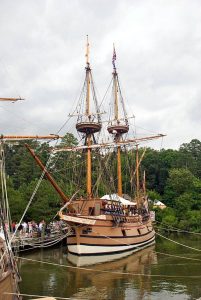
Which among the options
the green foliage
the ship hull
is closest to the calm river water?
the ship hull

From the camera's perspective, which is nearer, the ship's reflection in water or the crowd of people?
the ship's reflection in water

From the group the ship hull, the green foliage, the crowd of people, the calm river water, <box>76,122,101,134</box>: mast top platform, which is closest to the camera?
the calm river water

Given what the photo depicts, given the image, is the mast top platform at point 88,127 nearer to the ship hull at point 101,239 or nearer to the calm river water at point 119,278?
the ship hull at point 101,239

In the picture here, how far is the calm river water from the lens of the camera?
18.3m

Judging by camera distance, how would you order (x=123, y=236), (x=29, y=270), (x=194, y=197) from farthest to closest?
(x=194, y=197) → (x=123, y=236) → (x=29, y=270)

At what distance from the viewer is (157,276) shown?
22.1 metres

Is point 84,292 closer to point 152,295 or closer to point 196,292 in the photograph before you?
point 152,295

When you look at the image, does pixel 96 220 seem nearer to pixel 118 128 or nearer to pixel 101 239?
pixel 101 239

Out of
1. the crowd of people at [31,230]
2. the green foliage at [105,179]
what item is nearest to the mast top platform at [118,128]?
the green foliage at [105,179]

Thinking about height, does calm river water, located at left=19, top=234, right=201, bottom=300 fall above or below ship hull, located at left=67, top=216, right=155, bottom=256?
below

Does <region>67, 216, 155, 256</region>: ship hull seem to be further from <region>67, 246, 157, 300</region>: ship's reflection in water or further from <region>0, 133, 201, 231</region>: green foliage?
<region>0, 133, 201, 231</region>: green foliage

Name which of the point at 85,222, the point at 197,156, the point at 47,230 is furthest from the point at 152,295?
the point at 197,156

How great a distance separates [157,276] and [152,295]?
429 centimetres

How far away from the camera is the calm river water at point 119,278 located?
720 inches
